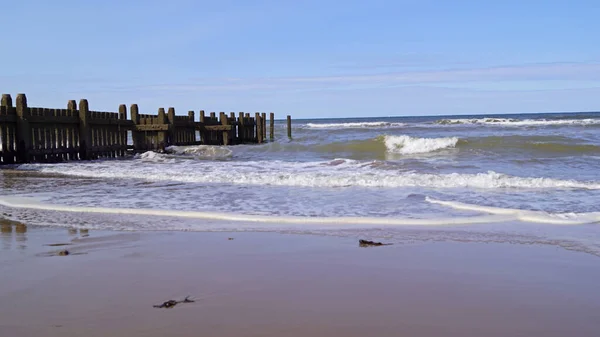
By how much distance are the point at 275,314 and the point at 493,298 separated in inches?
58.2

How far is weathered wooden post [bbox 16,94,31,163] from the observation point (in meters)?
15.2

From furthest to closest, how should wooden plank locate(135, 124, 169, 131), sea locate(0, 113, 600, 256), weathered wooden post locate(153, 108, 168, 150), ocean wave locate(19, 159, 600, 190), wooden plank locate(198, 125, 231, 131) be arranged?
wooden plank locate(198, 125, 231, 131) → weathered wooden post locate(153, 108, 168, 150) → wooden plank locate(135, 124, 169, 131) → ocean wave locate(19, 159, 600, 190) → sea locate(0, 113, 600, 256)

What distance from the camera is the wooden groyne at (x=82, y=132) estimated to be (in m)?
15.2

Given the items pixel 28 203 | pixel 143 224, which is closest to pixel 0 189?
pixel 28 203

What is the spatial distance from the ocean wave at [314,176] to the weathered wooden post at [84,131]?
1.77 meters

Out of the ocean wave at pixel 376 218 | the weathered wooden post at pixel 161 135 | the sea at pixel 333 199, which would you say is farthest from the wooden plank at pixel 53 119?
Answer: the ocean wave at pixel 376 218

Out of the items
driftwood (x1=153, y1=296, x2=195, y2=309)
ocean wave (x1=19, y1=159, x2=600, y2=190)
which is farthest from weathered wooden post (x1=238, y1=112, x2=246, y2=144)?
driftwood (x1=153, y1=296, x2=195, y2=309)

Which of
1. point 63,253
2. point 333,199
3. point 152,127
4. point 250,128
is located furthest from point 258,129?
point 63,253

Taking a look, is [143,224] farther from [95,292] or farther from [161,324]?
[161,324]

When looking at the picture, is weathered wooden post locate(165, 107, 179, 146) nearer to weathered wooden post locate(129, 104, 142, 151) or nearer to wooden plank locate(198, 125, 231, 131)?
weathered wooden post locate(129, 104, 142, 151)

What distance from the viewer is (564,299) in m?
3.87

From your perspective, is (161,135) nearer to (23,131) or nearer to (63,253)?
(23,131)

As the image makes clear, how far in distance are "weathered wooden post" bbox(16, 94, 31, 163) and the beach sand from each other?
1035cm

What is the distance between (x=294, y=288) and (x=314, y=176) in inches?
320
